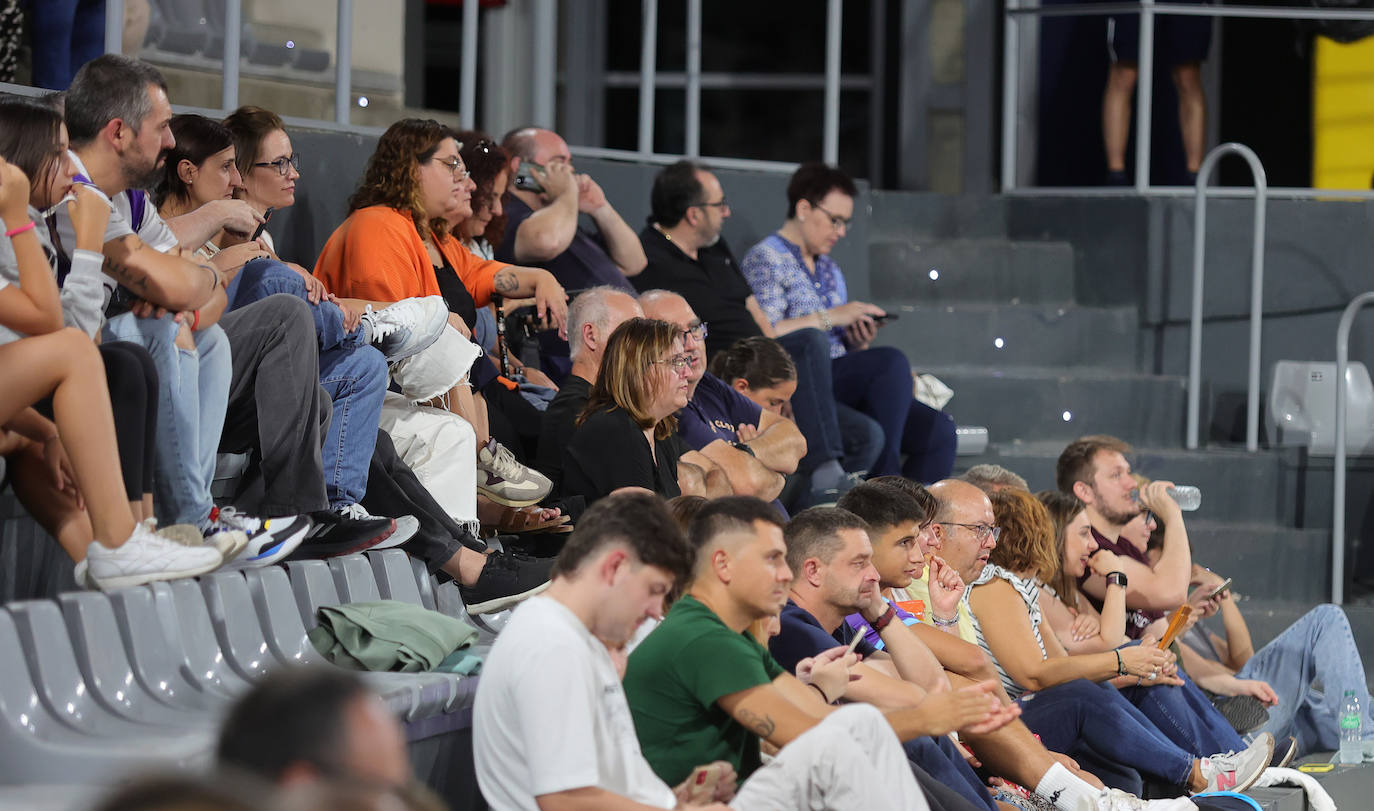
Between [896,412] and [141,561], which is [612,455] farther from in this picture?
[896,412]

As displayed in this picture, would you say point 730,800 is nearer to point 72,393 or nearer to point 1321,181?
point 72,393

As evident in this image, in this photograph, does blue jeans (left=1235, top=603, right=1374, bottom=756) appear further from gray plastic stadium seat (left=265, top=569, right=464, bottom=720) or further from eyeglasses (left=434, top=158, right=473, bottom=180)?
gray plastic stadium seat (left=265, top=569, right=464, bottom=720)

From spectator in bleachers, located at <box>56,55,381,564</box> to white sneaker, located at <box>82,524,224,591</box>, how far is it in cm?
22

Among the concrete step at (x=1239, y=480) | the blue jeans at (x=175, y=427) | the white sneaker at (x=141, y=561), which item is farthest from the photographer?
the concrete step at (x=1239, y=480)

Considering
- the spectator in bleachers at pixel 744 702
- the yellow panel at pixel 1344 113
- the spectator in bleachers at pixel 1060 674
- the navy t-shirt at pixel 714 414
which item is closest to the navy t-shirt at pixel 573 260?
the navy t-shirt at pixel 714 414

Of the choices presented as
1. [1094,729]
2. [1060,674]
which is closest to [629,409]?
[1060,674]

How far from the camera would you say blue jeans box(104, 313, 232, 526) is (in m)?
3.23

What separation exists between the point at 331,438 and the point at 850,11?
6187mm

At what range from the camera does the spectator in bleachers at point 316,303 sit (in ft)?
12.3

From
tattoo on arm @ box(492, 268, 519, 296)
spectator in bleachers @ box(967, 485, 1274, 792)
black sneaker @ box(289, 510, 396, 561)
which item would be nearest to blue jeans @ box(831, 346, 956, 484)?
spectator in bleachers @ box(967, 485, 1274, 792)

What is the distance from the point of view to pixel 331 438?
3766mm

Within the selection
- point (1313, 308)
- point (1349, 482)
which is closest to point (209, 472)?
point (1349, 482)

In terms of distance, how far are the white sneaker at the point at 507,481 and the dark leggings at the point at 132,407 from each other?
1.18 metres

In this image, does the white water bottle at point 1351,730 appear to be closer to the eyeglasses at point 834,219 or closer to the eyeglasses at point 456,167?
the eyeglasses at point 834,219
